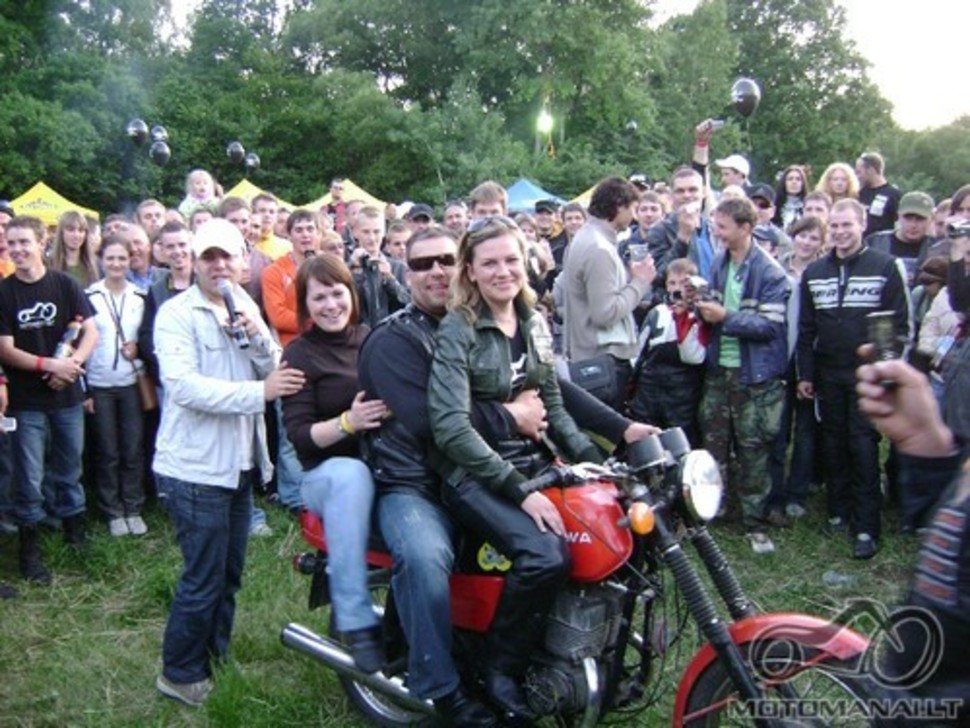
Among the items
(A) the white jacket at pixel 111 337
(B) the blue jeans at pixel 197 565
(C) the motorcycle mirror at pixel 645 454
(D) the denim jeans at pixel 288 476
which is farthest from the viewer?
(D) the denim jeans at pixel 288 476

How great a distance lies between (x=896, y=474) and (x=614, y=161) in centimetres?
2657

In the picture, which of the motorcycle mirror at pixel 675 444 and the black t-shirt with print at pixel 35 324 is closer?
the motorcycle mirror at pixel 675 444

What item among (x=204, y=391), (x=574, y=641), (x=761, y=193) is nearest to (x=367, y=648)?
(x=574, y=641)

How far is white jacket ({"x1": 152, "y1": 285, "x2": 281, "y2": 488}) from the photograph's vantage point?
3658mm

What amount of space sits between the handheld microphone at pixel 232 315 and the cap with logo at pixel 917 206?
18.3 ft

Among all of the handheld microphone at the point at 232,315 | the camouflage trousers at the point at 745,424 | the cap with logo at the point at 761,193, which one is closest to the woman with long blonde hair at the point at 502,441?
the handheld microphone at the point at 232,315

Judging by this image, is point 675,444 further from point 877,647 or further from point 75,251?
point 75,251

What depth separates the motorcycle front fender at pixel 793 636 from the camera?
8.54 feet

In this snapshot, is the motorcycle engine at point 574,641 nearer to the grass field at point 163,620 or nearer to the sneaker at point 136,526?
the grass field at point 163,620

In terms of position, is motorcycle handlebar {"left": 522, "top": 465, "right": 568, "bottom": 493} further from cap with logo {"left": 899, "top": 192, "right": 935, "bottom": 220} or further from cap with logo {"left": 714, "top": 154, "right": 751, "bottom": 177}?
cap with logo {"left": 714, "top": 154, "right": 751, "bottom": 177}

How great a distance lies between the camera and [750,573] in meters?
5.21

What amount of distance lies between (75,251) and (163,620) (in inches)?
123

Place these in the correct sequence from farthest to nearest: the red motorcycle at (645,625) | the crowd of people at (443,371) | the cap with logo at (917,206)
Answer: the cap with logo at (917,206) → the crowd of people at (443,371) → the red motorcycle at (645,625)

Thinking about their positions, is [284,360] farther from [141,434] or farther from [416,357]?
[141,434]
